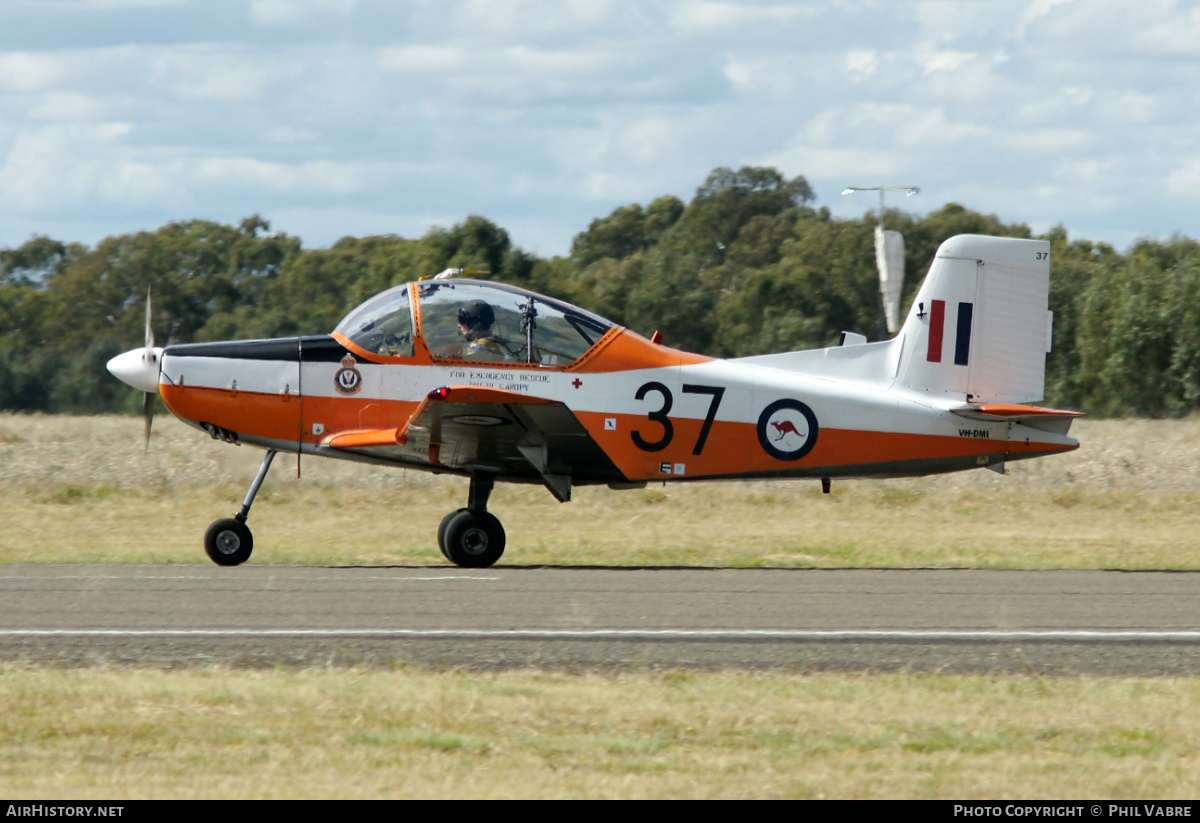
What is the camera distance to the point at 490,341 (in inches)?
465

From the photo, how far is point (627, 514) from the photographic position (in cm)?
1773

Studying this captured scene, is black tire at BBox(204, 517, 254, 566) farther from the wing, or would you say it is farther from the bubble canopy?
the bubble canopy

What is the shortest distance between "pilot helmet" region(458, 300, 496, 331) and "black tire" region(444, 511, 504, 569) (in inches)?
69.4

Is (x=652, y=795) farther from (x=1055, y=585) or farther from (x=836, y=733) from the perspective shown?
(x=1055, y=585)

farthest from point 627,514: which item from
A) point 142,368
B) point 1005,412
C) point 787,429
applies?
point 142,368

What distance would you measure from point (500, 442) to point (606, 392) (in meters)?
1.07

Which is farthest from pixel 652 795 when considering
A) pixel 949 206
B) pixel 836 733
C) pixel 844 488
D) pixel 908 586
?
pixel 949 206

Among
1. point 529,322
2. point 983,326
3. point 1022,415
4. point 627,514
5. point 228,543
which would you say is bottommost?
point 627,514

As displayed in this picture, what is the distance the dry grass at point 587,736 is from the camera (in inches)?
202

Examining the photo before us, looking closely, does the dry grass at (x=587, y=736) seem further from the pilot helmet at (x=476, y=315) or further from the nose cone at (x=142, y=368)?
the nose cone at (x=142, y=368)

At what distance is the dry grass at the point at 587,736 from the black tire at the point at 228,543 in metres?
4.78

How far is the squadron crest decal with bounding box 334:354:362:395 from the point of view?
39.2 feet

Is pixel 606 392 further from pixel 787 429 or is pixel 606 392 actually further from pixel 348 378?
pixel 348 378

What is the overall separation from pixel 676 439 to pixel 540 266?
3624 centimetres
